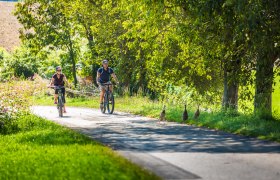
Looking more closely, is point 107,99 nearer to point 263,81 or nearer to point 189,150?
point 263,81

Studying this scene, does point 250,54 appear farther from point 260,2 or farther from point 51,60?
point 51,60

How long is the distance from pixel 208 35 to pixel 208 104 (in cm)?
583

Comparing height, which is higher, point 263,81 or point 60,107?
point 263,81

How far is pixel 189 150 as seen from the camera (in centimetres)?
1241

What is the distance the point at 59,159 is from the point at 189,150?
2788 millimetres

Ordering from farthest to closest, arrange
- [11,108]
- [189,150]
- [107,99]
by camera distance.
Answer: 1. [107,99]
2. [11,108]
3. [189,150]

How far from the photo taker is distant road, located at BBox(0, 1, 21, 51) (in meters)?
101

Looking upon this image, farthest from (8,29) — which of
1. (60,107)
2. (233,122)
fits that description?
(233,122)

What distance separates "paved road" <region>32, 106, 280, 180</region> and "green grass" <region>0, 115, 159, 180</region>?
1.62 feet

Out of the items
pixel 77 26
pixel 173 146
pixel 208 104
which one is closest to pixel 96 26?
pixel 77 26

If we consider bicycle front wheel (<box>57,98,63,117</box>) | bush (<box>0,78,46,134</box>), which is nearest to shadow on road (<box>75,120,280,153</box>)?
bush (<box>0,78,46,134</box>)

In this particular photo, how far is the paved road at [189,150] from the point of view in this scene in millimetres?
9812

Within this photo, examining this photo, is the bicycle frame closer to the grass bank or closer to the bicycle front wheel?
the bicycle front wheel

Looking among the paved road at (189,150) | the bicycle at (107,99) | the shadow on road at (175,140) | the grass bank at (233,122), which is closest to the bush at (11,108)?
the paved road at (189,150)
